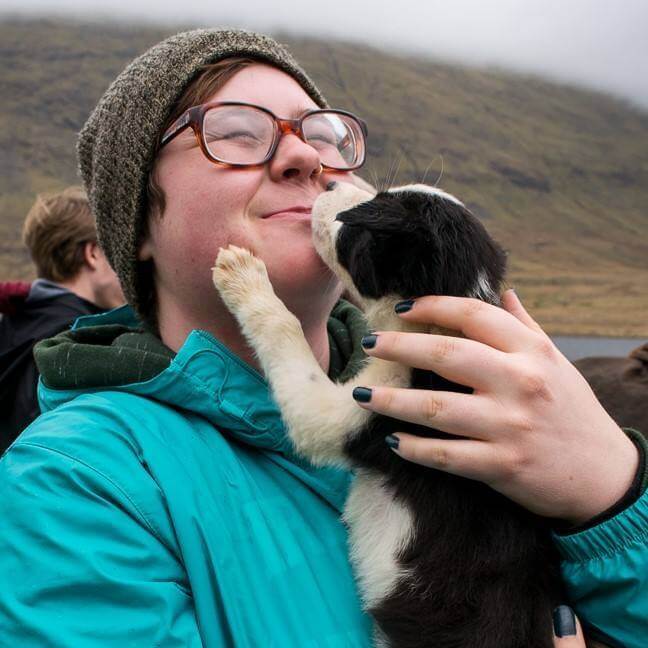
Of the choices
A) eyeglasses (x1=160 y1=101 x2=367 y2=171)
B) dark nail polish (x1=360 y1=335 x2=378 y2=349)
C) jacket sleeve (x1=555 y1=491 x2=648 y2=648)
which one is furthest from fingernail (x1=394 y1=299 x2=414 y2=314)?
jacket sleeve (x1=555 y1=491 x2=648 y2=648)

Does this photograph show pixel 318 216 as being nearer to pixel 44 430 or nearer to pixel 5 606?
pixel 44 430

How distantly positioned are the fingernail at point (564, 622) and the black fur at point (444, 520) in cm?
4

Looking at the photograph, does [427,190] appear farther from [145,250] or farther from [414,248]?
[145,250]

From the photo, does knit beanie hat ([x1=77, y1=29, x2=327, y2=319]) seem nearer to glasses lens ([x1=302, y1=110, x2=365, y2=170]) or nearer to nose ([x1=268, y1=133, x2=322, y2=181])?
glasses lens ([x1=302, y1=110, x2=365, y2=170])

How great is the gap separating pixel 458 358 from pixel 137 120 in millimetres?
Answer: 1521

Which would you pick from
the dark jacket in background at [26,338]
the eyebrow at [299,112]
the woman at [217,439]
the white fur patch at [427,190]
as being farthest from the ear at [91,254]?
the white fur patch at [427,190]

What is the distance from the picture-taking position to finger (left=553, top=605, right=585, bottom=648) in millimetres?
1945

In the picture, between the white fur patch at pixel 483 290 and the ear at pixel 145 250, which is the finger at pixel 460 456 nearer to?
the white fur patch at pixel 483 290

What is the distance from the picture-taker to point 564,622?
198 cm

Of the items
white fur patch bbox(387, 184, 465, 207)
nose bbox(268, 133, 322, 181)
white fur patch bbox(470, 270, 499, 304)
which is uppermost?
nose bbox(268, 133, 322, 181)

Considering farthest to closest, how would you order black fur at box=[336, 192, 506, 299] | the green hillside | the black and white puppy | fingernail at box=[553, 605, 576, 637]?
the green hillside
black fur at box=[336, 192, 506, 299]
the black and white puppy
fingernail at box=[553, 605, 576, 637]

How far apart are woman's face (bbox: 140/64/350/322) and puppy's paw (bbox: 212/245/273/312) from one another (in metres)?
0.05

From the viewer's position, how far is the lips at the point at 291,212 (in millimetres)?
2480

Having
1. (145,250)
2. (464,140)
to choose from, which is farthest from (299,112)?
(464,140)
